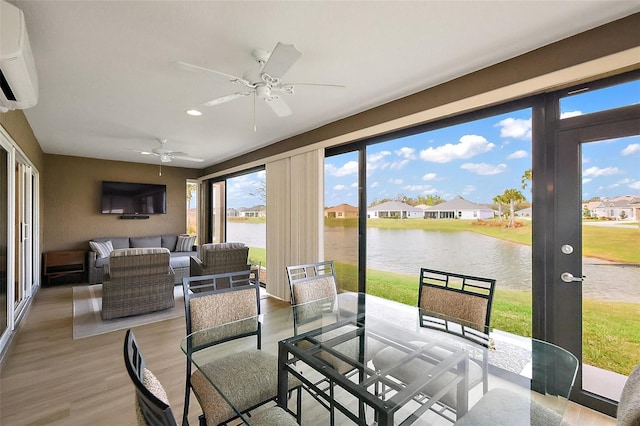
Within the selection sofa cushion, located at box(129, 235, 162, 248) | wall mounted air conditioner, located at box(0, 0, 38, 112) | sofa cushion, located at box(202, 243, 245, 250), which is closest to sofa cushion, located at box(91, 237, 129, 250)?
sofa cushion, located at box(129, 235, 162, 248)

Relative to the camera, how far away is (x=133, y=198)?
22.0ft

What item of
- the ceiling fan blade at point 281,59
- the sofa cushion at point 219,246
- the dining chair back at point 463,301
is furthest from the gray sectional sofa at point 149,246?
the dining chair back at point 463,301

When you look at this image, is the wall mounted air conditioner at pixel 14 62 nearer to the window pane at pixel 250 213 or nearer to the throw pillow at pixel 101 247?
the window pane at pixel 250 213

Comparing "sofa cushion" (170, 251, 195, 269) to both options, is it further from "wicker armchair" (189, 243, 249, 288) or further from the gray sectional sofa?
"wicker armchair" (189, 243, 249, 288)

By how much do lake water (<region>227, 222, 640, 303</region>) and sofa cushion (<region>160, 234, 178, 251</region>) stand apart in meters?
4.83

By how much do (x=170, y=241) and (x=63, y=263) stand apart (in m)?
1.99

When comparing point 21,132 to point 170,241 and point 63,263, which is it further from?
point 170,241

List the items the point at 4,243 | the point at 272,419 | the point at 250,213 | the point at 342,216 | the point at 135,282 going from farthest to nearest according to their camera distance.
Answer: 1. the point at 250,213
2. the point at 342,216
3. the point at 135,282
4. the point at 4,243
5. the point at 272,419

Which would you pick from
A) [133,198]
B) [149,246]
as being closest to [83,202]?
[133,198]

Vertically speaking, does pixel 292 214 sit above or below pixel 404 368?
above

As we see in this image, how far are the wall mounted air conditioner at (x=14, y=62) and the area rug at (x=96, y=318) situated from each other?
2.48 metres

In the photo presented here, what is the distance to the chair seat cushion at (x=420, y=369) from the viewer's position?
1.43 m

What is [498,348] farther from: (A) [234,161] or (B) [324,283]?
(A) [234,161]

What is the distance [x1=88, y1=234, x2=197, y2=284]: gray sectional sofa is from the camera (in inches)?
217
